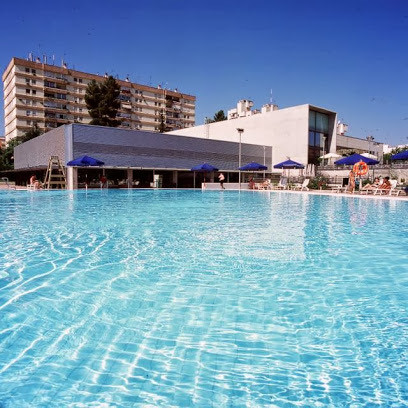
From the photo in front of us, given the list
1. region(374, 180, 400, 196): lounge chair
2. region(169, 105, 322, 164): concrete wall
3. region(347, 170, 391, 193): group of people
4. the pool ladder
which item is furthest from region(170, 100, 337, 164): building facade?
the pool ladder

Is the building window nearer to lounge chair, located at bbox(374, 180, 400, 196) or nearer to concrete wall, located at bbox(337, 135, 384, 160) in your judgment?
concrete wall, located at bbox(337, 135, 384, 160)

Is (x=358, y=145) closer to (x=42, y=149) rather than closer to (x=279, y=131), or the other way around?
(x=279, y=131)

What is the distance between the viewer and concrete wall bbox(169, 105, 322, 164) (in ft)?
124

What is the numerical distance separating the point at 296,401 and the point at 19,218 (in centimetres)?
1052

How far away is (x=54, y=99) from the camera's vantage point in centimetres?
6581

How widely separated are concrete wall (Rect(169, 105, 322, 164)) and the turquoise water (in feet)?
109

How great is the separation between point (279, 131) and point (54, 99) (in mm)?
→ 47413

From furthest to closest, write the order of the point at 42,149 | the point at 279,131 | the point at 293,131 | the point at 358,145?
1. the point at 358,145
2. the point at 279,131
3. the point at 293,131
4. the point at 42,149

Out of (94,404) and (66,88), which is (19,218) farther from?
(66,88)

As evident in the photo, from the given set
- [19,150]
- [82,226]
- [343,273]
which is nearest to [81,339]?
[343,273]

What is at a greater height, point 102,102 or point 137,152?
point 102,102

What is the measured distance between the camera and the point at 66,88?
68.2 meters

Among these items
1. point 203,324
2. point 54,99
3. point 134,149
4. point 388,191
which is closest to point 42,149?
point 134,149

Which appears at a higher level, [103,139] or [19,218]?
[103,139]
